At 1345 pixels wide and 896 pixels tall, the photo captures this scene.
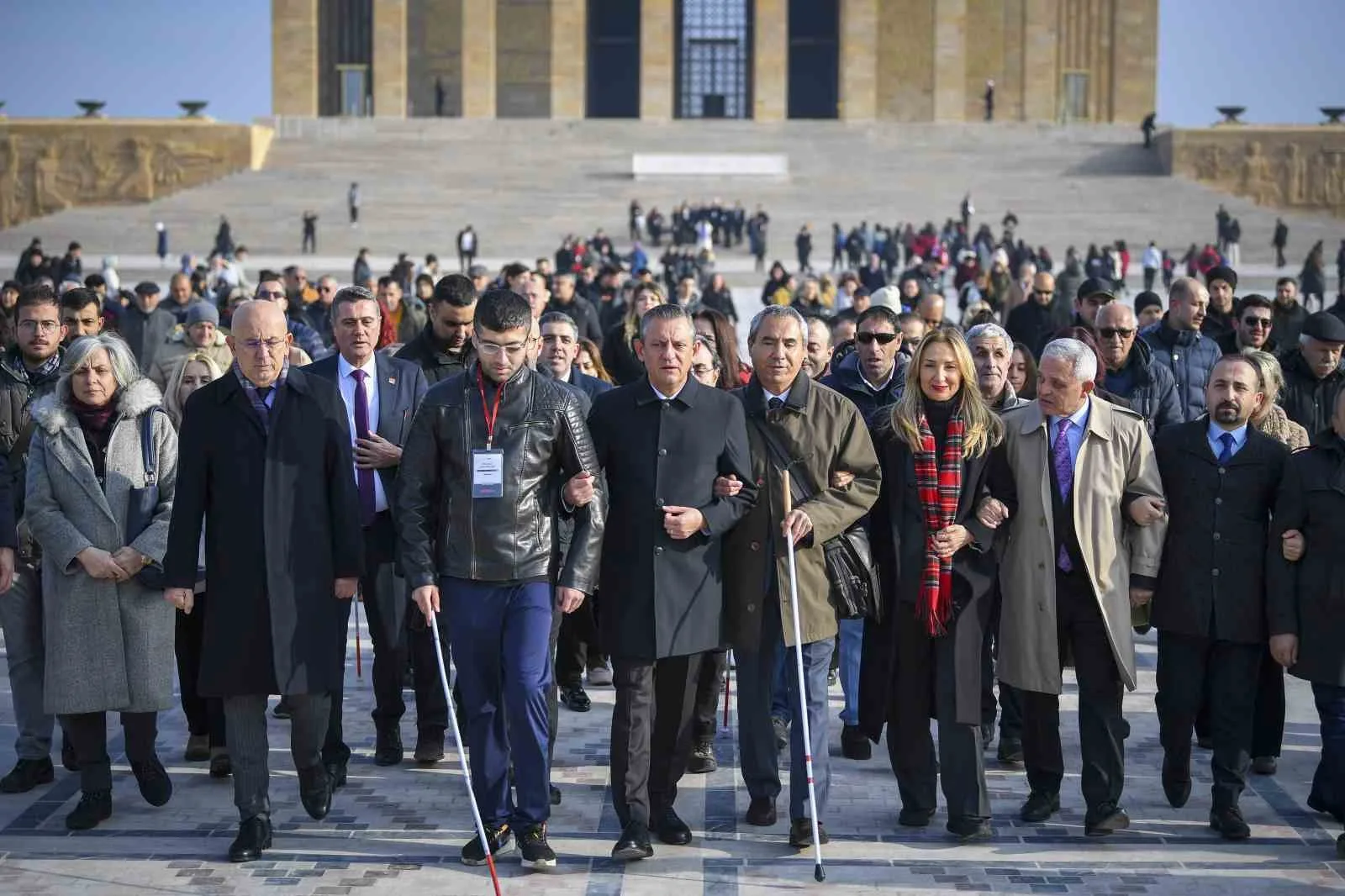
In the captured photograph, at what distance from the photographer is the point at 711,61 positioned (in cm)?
6041

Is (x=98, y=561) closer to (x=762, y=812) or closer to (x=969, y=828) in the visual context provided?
(x=762, y=812)

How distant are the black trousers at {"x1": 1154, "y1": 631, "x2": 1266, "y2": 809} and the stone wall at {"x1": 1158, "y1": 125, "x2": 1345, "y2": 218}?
4077 centimetres

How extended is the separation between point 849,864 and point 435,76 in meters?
54.5

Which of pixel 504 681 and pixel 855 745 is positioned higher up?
A: pixel 504 681

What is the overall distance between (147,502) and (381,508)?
926 millimetres

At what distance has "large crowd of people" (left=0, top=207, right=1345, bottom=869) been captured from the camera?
5977 millimetres

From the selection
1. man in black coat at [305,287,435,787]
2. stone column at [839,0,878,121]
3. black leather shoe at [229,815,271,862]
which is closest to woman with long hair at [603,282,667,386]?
man in black coat at [305,287,435,787]

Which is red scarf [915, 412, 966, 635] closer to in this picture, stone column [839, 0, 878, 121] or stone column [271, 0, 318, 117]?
stone column [839, 0, 878, 121]

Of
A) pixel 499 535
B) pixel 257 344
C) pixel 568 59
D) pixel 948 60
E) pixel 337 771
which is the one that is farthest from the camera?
pixel 568 59

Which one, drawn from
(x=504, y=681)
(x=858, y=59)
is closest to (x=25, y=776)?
(x=504, y=681)

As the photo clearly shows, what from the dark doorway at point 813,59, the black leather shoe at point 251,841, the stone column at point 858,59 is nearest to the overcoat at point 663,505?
the black leather shoe at point 251,841

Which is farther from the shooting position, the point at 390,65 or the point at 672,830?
the point at 390,65

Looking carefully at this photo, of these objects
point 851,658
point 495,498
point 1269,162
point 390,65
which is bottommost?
point 851,658

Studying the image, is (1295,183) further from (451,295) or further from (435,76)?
(451,295)
